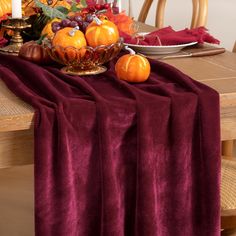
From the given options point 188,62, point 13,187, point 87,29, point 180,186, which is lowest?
point 13,187

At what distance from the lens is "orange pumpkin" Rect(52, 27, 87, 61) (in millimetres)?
1285

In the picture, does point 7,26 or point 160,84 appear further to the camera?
point 7,26

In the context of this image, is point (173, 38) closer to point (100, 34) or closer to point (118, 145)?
point (100, 34)

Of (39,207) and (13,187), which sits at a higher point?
(39,207)

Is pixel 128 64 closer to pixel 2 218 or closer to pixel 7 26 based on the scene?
pixel 7 26

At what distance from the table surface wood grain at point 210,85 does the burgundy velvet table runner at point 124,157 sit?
22 mm

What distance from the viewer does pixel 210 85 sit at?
1247 millimetres

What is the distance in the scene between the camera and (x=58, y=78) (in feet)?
4.17

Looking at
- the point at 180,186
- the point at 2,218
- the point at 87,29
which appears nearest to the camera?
the point at 180,186

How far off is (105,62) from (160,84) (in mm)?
195

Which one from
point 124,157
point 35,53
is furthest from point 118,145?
point 35,53

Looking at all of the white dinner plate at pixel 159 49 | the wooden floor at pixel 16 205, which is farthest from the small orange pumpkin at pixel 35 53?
the wooden floor at pixel 16 205

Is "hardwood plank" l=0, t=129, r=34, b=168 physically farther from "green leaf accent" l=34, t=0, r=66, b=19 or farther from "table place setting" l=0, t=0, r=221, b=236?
"green leaf accent" l=34, t=0, r=66, b=19

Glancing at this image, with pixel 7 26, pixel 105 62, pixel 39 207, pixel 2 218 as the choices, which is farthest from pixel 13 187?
pixel 39 207
